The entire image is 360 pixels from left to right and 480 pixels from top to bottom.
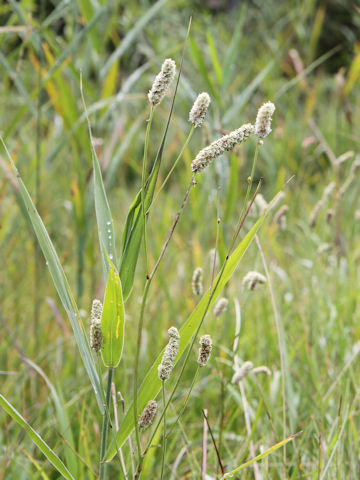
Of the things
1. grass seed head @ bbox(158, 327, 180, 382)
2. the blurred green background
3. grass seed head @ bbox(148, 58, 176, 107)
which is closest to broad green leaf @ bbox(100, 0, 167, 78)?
the blurred green background

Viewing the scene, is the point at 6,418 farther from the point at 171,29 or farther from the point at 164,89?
the point at 171,29

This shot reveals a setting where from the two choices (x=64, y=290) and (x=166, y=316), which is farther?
(x=166, y=316)

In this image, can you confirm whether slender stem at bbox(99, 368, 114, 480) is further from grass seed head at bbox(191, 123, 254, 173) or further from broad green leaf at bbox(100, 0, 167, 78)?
broad green leaf at bbox(100, 0, 167, 78)

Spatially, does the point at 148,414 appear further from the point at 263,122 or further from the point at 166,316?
the point at 166,316

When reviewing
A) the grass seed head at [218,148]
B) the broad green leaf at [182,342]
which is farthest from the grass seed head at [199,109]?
the broad green leaf at [182,342]

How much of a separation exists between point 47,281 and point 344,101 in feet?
3.68

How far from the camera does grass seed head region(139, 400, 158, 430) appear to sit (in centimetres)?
56

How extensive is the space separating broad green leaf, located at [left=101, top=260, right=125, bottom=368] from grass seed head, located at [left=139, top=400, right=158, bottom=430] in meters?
0.06

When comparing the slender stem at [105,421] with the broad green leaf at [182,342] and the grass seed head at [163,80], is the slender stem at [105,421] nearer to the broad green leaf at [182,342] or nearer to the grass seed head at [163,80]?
the broad green leaf at [182,342]

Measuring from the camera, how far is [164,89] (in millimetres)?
514

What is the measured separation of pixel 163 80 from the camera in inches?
20.1

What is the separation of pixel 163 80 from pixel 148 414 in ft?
1.10

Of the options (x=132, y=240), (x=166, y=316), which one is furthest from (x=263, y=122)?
(x=166, y=316)

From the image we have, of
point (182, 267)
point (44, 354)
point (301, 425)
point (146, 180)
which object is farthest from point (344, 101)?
point (146, 180)
